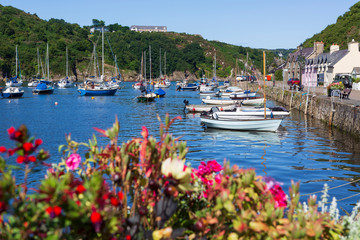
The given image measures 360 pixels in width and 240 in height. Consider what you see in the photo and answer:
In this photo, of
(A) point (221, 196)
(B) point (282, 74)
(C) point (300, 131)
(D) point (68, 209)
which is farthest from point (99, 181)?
(B) point (282, 74)

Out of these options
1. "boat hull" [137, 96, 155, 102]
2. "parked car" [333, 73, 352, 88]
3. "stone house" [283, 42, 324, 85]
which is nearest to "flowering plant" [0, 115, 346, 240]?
"parked car" [333, 73, 352, 88]

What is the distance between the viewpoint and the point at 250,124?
2805 cm

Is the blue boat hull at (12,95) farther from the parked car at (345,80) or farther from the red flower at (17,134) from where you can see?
the red flower at (17,134)

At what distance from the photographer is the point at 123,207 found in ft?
12.3

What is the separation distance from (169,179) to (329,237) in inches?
79.5

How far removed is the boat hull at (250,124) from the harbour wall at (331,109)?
4.65 m

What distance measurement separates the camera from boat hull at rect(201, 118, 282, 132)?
2781 centimetres

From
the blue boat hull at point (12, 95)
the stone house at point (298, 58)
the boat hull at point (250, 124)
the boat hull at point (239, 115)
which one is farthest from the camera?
the stone house at point (298, 58)

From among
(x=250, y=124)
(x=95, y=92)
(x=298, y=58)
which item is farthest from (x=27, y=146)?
(x=298, y=58)

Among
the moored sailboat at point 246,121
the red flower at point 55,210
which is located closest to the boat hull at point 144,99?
the moored sailboat at point 246,121

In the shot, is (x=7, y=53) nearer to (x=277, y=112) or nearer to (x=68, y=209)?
(x=277, y=112)

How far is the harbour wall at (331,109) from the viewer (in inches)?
978

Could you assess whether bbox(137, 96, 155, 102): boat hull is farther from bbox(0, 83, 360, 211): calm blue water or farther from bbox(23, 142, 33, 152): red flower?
bbox(23, 142, 33, 152): red flower

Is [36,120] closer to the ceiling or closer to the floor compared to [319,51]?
closer to the floor
